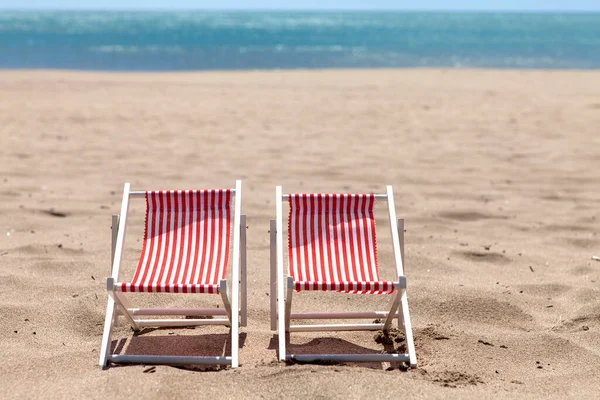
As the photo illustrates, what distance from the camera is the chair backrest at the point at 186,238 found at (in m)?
3.91

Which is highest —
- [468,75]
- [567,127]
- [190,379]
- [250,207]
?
[468,75]

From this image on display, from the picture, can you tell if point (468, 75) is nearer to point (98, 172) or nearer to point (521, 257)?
point (98, 172)

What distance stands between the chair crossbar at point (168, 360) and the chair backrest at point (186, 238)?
1.18 feet

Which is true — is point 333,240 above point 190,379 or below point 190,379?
above

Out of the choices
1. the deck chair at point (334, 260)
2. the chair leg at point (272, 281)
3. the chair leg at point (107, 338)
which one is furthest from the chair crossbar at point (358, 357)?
the chair leg at point (107, 338)

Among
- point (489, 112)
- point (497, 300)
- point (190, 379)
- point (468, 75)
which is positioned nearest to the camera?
point (190, 379)

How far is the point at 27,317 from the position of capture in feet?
14.1

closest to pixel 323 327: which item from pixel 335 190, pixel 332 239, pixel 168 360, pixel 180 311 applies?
pixel 332 239

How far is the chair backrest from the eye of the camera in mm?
3910

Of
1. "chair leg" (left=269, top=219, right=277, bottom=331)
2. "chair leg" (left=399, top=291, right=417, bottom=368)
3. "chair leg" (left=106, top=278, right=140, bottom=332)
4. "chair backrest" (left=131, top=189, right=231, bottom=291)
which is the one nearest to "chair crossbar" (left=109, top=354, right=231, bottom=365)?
"chair leg" (left=106, top=278, right=140, bottom=332)

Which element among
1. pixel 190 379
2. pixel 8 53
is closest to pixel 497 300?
pixel 190 379

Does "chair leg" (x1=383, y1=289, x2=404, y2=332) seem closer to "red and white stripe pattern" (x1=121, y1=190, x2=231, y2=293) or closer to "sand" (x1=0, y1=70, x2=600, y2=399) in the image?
"sand" (x1=0, y1=70, x2=600, y2=399)

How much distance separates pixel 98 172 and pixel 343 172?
7.94 ft

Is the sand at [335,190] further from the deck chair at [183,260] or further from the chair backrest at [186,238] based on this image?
the chair backrest at [186,238]
